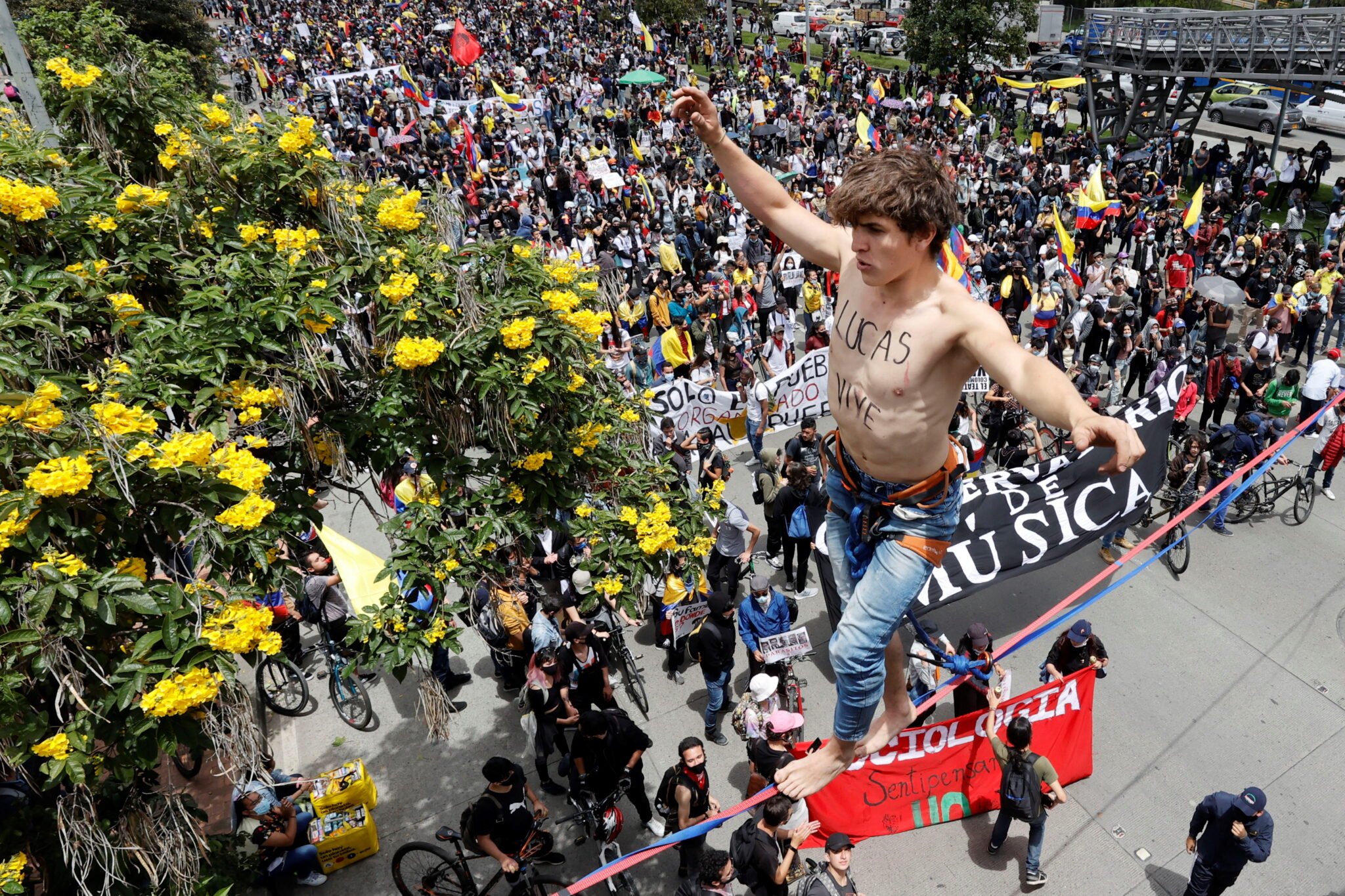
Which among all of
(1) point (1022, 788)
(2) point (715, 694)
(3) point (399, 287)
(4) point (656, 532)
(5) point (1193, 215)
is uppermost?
(3) point (399, 287)

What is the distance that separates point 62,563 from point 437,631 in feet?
5.08

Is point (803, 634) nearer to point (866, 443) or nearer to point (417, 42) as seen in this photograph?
point (866, 443)

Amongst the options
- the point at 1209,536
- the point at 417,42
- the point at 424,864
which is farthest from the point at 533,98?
the point at 424,864

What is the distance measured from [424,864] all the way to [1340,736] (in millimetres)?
8050

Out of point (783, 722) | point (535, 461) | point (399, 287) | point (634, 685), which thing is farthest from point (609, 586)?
point (634, 685)

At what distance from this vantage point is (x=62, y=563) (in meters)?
3.11

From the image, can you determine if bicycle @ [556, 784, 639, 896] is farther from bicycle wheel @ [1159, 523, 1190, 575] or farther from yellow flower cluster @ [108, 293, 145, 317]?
bicycle wheel @ [1159, 523, 1190, 575]

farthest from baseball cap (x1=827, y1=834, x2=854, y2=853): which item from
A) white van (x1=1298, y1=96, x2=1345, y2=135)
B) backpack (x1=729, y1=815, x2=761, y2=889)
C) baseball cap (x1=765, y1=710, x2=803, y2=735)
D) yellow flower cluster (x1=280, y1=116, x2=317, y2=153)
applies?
white van (x1=1298, y1=96, x2=1345, y2=135)

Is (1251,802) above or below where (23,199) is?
below

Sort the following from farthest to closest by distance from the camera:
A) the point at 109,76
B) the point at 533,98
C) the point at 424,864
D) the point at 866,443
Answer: the point at 533,98, the point at 424,864, the point at 109,76, the point at 866,443

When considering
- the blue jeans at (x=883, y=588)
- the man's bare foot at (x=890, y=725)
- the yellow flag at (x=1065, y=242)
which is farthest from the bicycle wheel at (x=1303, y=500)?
the blue jeans at (x=883, y=588)

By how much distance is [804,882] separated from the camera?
5516 millimetres

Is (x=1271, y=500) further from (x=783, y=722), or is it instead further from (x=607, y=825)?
(x=607, y=825)

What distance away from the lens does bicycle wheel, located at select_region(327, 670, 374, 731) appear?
869 cm
